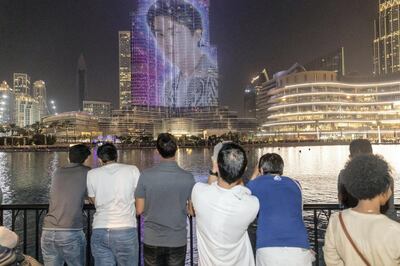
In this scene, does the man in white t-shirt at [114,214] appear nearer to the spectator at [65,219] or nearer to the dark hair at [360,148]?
the spectator at [65,219]

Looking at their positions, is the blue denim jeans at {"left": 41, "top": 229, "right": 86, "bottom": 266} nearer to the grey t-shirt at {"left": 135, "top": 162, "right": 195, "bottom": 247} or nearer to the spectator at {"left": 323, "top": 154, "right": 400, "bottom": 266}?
the grey t-shirt at {"left": 135, "top": 162, "right": 195, "bottom": 247}

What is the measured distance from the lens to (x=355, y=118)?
153 m

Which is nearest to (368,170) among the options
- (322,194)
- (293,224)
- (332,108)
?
(293,224)

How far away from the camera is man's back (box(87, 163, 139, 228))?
5199mm

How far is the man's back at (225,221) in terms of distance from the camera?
3926 millimetres

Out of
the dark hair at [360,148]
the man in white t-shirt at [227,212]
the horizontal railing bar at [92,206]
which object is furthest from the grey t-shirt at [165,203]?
the dark hair at [360,148]

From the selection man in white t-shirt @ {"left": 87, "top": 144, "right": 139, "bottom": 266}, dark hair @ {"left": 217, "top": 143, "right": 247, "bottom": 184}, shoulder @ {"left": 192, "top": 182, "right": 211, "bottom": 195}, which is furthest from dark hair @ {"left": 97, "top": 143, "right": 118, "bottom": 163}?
dark hair @ {"left": 217, "top": 143, "right": 247, "bottom": 184}

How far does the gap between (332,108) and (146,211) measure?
156m

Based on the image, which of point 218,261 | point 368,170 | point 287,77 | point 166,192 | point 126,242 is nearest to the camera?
point 368,170

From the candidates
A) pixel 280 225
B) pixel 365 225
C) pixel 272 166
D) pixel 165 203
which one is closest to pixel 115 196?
pixel 165 203

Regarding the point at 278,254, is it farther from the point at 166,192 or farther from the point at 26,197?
the point at 26,197

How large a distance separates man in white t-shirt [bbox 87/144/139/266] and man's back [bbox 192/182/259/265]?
1505 mm

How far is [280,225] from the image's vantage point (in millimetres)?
4152

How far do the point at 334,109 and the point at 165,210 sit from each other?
15643 centimetres
